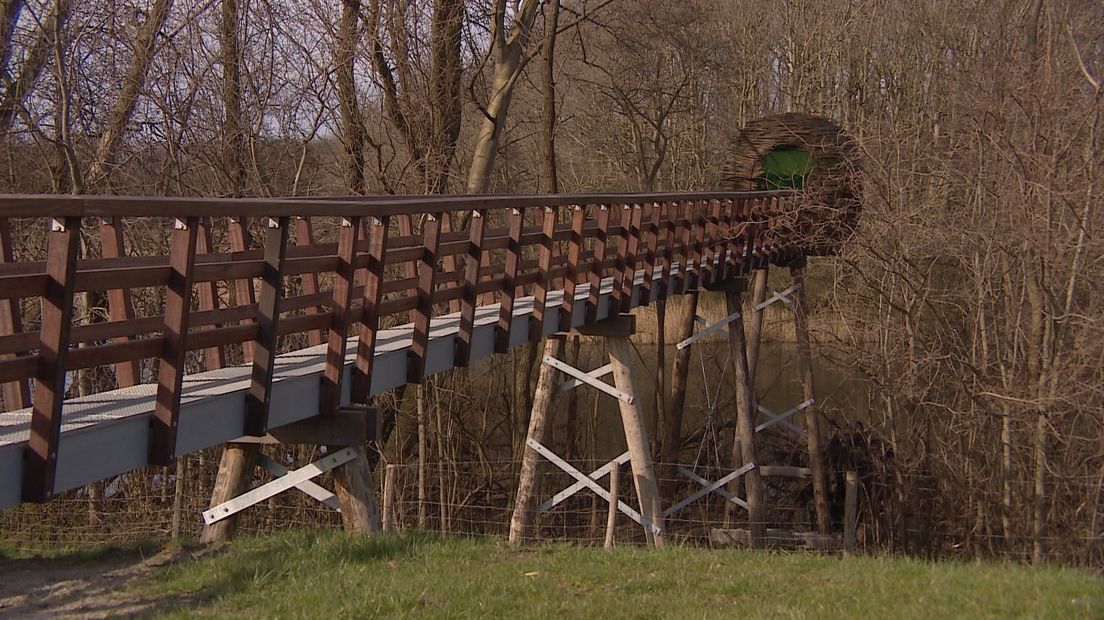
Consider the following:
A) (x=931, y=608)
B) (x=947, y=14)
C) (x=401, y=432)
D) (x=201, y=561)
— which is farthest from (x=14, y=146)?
(x=947, y=14)

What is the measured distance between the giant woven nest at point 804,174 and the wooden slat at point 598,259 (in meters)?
4.80

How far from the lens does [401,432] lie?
16578 millimetres

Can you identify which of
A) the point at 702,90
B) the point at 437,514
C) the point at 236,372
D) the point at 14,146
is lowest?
the point at 437,514

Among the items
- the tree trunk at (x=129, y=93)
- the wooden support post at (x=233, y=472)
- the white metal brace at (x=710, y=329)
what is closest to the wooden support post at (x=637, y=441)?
the white metal brace at (x=710, y=329)

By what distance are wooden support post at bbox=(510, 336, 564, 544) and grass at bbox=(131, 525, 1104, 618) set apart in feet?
12.0

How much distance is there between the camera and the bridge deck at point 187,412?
14.8ft

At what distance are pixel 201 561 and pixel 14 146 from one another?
→ 8711mm

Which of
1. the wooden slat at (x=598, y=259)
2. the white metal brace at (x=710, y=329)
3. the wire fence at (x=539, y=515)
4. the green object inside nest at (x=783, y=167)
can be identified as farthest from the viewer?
the green object inside nest at (x=783, y=167)

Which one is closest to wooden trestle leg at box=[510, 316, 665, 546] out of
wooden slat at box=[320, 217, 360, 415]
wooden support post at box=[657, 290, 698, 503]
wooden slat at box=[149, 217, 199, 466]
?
wooden slat at box=[320, 217, 360, 415]

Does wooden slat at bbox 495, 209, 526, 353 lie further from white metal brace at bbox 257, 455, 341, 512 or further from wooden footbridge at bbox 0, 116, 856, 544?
white metal brace at bbox 257, 455, 341, 512

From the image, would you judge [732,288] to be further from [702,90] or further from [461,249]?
[702,90]

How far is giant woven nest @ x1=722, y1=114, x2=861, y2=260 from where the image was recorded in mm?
15258

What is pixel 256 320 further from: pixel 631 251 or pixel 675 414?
pixel 675 414

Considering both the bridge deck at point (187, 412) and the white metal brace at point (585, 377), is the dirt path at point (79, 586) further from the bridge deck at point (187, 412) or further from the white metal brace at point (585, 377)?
the white metal brace at point (585, 377)
